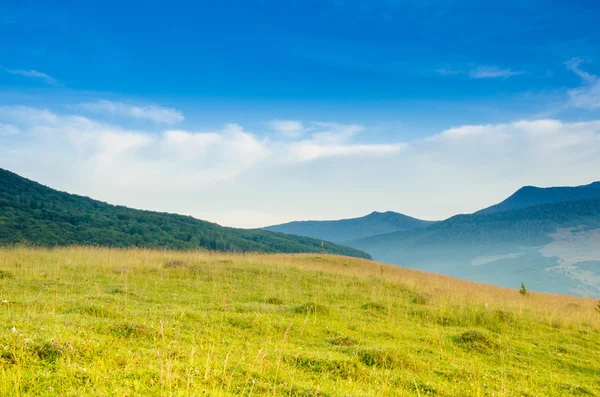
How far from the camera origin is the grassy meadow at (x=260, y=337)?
619cm

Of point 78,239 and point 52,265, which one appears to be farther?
point 78,239

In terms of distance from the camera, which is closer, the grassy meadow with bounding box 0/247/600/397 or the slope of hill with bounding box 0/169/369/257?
the grassy meadow with bounding box 0/247/600/397

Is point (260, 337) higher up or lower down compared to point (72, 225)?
lower down

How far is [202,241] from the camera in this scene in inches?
3393

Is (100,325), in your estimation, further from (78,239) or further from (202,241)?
(202,241)

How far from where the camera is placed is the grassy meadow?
6.19 meters

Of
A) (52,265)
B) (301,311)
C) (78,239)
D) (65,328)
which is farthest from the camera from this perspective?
(78,239)

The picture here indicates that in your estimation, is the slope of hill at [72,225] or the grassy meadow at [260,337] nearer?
the grassy meadow at [260,337]

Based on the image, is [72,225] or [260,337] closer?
[260,337]

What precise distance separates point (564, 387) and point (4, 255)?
26.9 m

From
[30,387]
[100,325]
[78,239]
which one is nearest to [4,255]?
[100,325]

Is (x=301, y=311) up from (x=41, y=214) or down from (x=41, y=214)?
down

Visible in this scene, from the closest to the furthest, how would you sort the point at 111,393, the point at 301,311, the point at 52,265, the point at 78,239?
1. the point at 111,393
2. the point at 301,311
3. the point at 52,265
4. the point at 78,239

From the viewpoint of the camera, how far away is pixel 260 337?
10734 mm
